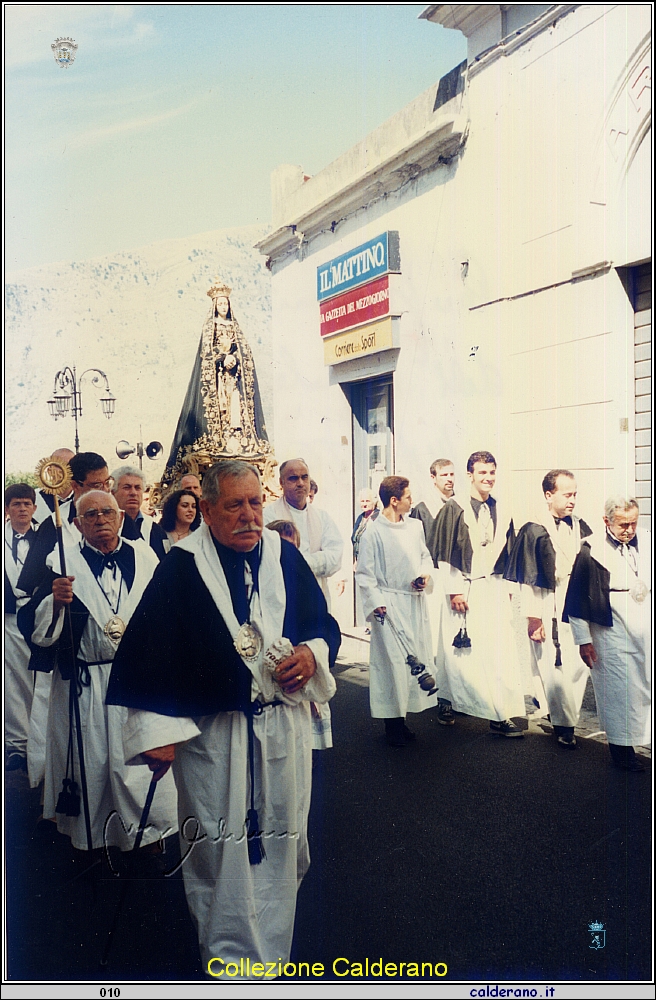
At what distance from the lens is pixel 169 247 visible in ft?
9.92

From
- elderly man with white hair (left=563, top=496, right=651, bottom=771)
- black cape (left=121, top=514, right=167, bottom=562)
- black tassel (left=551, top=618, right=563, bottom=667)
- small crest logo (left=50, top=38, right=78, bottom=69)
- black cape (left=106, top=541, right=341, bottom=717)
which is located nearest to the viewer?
black cape (left=106, top=541, right=341, bottom=717)

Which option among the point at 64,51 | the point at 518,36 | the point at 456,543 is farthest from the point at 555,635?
the point at 64,51

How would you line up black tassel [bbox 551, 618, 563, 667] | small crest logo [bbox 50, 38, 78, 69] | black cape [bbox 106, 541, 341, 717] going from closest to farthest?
black cape [bbox 106, 541, 341, 717] → small crest logo [bbox 50, 38, 78, 69] → black tassel [bbox 551, 618, 563, 667]

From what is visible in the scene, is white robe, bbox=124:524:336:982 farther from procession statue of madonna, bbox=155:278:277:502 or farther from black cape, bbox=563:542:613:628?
black cape, bbox=563:542:613:628

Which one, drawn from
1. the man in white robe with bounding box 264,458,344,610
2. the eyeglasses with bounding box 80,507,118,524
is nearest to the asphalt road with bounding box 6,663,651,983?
the man in white robe with bounding box 264,458,344,610

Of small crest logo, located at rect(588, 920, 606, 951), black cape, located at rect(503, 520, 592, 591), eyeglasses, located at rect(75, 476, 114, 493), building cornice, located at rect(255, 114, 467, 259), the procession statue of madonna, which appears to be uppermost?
building cornice, located at rect(255, 114, 467, 259)

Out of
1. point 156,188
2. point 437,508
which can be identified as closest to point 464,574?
point 437,508

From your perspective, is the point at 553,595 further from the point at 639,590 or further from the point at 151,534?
the point at 151,534

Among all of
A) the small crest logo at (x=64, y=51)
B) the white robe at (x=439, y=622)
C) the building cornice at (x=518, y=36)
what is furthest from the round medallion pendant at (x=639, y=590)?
the small crest logo at (x=64, y=51)

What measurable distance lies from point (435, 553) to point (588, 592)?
619 millimetres

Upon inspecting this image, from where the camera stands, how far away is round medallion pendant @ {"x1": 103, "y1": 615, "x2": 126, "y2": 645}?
306cm

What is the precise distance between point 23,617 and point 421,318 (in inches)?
→ 73.7

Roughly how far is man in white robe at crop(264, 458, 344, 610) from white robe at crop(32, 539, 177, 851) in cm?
54

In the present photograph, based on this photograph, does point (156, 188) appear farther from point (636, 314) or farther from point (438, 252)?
point (636, 314)
